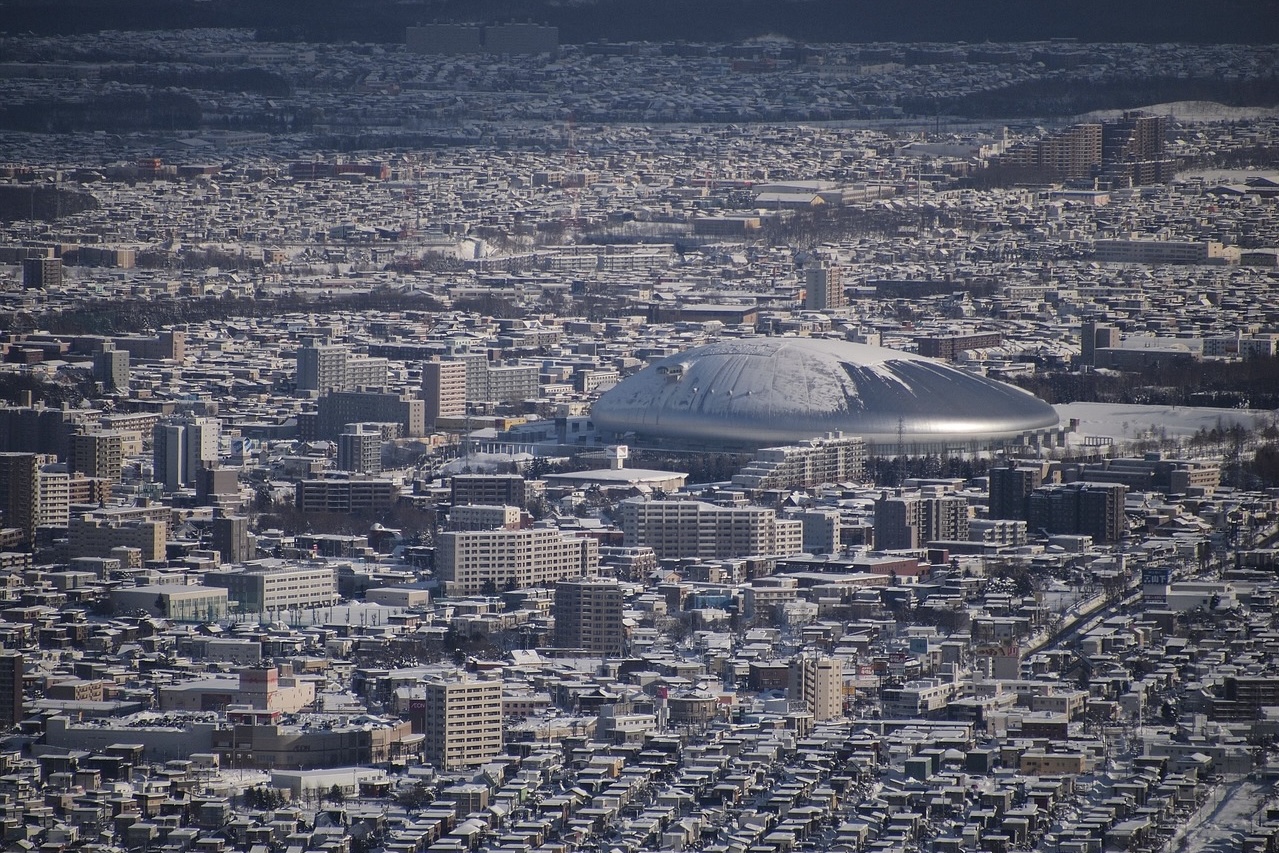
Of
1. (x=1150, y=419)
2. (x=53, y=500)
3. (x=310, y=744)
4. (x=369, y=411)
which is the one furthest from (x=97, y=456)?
(x=310, y=744)

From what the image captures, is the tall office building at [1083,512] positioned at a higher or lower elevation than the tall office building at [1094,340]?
lower

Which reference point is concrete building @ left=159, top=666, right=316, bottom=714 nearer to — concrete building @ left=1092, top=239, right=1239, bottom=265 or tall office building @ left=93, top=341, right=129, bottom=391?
tall office building @ left=93, top=341, right=129, bottom=391

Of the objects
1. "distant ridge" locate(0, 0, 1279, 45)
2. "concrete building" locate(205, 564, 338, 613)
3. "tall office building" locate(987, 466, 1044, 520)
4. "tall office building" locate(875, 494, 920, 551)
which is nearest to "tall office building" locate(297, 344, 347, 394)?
"tall office building" locate(987, 466, 1044, 520)

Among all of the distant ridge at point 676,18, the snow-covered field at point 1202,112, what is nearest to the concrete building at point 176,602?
the snow-covered field at point 1202,112

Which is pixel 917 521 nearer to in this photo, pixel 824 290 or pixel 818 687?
pixel 818 687

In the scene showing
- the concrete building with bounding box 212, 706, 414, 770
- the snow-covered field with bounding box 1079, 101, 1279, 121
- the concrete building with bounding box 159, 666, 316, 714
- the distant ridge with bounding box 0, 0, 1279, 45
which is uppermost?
the distant ridge with bounding box 0, 0, 1279, 45

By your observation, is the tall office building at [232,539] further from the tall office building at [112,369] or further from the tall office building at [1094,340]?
the tall office building at [1094,340]

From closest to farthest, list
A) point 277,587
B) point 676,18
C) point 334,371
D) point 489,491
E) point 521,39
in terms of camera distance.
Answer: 1. point 277,587
2. point 489,491
3. point 334,371
4. point 521,39
5. point 676,18
